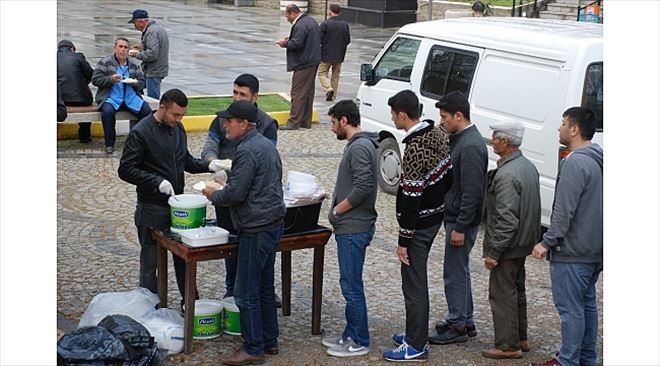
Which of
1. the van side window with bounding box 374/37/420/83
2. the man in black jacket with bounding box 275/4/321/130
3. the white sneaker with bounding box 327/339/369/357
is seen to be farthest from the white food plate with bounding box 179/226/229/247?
the man in black jacket with bounding box 275/4/321/130

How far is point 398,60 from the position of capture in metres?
13.1

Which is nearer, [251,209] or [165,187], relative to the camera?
[251,209]

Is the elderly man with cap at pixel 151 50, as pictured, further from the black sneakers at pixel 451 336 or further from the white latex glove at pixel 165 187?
the black sneakers at pixel 451 336

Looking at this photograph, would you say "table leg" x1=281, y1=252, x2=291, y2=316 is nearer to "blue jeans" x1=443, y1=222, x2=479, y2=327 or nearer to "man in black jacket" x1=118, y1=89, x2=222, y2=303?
"man in black jacket" x1=118, y1=89, x2=222, y2=303

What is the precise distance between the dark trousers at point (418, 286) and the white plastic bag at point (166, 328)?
5.50 ft

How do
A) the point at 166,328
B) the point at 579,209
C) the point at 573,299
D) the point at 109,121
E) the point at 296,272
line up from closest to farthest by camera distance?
the point at 579,209, the point at 573,299, the point at 166,328, the point at 296,272, the point at 109,121

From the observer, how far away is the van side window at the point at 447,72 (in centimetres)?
1171

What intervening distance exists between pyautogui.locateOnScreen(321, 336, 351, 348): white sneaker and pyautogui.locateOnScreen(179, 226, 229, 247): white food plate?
3.68 feet

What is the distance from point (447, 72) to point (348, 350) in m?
5.00

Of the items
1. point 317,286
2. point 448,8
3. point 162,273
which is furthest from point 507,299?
point 448,8

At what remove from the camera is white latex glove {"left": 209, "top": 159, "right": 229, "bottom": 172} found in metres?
8.15

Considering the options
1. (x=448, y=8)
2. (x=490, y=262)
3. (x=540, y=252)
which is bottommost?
(x=490, y=262)

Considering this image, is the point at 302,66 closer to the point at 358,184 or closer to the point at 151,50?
the point at 151,50

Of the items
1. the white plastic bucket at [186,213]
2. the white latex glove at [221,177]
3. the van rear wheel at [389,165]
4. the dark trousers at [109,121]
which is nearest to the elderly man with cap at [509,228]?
the white latex glove at [221,177]
